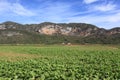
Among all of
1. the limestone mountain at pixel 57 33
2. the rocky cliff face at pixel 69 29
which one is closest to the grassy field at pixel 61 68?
the limestone mountain at pixel 57 33

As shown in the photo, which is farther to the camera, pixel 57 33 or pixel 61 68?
pixel 57 33

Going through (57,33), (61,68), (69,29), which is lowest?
(57,33)

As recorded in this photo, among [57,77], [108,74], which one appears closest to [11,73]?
[57,77]

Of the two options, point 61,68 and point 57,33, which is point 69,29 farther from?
point 61,68

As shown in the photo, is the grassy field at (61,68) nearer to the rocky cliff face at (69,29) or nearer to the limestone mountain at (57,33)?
the limestone mountain at (57,33)

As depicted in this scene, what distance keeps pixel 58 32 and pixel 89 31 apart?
20.1m


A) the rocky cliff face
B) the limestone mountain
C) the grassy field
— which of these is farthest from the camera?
the rocky cliff face

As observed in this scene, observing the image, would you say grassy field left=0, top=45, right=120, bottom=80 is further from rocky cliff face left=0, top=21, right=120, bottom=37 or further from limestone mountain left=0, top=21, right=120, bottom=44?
rocky cliff face left=0, top=21, right=120, bottom=37

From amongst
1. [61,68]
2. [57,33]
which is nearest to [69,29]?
[57,33]

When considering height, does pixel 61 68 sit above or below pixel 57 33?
above

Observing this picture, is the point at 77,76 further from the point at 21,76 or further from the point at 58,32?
the point at 58,32

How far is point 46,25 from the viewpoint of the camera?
625 feet

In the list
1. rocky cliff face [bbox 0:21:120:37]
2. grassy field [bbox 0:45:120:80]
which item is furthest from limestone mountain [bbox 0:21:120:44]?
grassy field [bbox 0:45:120:80]

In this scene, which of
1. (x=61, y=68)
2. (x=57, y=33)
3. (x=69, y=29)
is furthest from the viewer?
(x=69, y=29)
